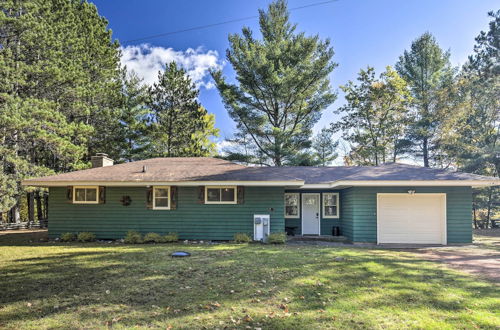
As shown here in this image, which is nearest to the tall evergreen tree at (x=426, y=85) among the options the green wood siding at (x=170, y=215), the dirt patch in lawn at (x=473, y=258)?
the dirt patch in lawn at (x=473, y=258)

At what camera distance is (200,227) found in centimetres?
1160

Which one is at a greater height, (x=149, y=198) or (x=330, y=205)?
(x=149, y=198)

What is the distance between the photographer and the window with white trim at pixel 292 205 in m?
14.1

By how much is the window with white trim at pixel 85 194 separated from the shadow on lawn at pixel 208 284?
4118 mm

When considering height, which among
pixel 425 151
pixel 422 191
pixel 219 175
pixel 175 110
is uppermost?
pixel 175 110

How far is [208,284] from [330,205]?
9.35 meters

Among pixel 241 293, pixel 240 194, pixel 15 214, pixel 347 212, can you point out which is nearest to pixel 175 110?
pixel 15 214

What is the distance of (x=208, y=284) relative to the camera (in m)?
5.57

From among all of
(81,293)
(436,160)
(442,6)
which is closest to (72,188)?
(81,293)

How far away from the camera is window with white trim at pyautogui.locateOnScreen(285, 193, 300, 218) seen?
46.2 feet

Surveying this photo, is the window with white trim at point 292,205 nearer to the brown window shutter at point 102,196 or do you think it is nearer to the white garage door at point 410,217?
the white garage door at point 410,217

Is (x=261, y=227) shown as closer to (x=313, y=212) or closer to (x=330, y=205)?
(x=313, y=212)

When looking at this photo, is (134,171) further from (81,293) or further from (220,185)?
(81,293)

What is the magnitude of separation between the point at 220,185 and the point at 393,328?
8243 millimetres
